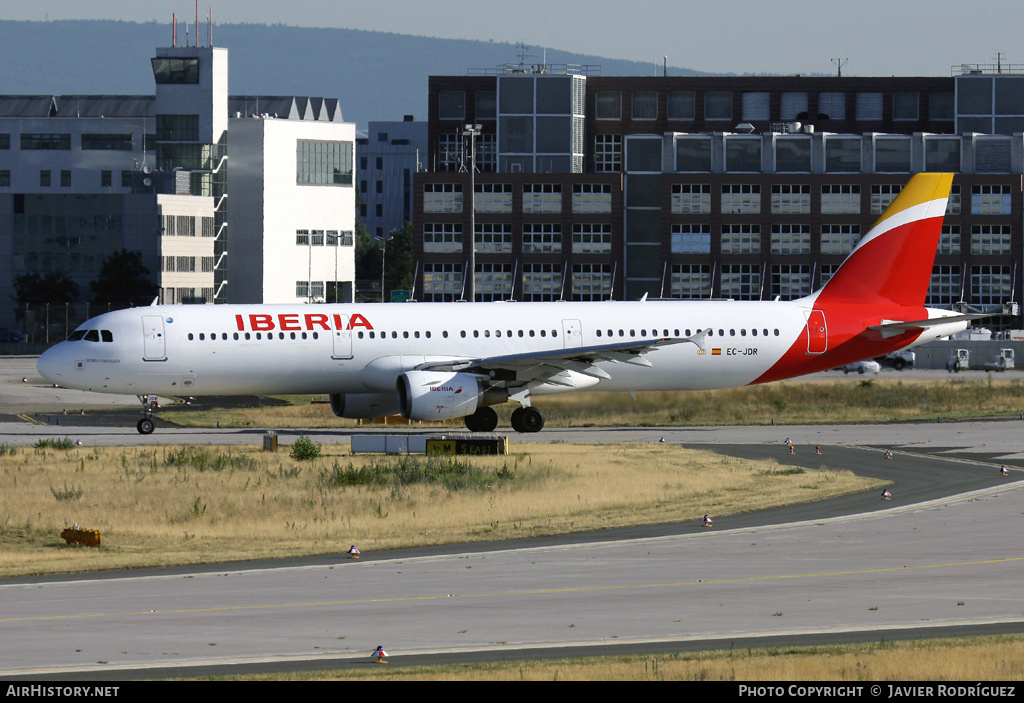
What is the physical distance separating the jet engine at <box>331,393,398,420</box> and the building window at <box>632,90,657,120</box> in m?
114

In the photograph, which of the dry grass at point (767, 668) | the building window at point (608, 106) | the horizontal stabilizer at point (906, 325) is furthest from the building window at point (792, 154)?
the dry grass at point (767, 668)

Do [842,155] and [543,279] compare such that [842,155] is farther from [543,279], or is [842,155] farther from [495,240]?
[495,240]

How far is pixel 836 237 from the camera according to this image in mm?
138375

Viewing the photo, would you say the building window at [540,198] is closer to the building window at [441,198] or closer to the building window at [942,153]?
the building window at [441,198]

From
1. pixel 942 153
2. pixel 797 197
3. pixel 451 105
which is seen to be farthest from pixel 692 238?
pixel 451 105

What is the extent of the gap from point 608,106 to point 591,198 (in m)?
19.9

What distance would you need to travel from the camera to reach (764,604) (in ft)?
70.9

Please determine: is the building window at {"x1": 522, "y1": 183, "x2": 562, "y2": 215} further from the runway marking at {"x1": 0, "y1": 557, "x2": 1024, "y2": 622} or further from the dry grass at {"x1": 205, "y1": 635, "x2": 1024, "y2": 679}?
the dry grass at {"x1": 205, "y1": 635, "x2": 1024, "y2": 679}

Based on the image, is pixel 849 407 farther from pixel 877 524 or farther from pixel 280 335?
pixel 877 524

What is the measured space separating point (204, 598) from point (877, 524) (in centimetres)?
1498

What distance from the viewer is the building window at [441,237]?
14212 centimetres

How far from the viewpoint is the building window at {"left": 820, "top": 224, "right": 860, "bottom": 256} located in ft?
452
